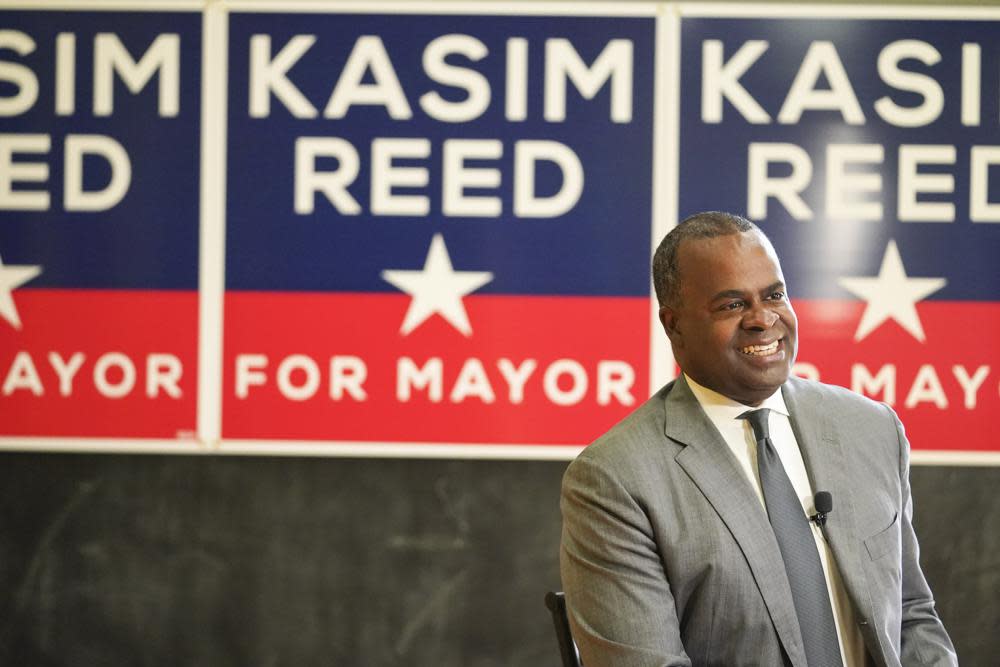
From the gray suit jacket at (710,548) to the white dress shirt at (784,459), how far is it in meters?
0.02

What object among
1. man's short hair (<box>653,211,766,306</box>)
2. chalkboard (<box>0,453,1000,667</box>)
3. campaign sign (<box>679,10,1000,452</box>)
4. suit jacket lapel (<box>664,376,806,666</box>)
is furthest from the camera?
chalkboard (<box>0,453,1000,667</box>)

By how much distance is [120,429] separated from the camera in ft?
9.84

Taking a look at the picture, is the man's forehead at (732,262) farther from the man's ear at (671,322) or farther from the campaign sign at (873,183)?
the campaign sign at (873,183)

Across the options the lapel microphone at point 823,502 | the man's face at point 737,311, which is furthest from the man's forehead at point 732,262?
the lapel microphone at point 823,502

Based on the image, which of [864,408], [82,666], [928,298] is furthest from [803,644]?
[82,666]

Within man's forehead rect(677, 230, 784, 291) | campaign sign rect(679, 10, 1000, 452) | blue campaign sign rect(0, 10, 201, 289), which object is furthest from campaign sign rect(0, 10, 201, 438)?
man's forehead rect(677, 230, 784, 291)

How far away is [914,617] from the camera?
5.65ft

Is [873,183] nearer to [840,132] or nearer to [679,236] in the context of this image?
[840,132]

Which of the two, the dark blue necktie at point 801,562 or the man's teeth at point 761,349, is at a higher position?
the man's teeth at point 761,349

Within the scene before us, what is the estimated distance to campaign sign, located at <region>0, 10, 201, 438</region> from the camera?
300 centimetres

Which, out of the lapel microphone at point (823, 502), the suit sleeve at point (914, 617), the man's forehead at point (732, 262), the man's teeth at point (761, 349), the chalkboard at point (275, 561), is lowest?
the chalkboard at point (275, 561)

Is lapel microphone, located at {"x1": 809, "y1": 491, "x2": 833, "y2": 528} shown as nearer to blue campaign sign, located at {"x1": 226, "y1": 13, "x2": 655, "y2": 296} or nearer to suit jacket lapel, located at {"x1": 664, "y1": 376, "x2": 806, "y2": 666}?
suit jacket lapel, located at {"x1": 664, "y1": 376, "x2": 806, "y2": 666}

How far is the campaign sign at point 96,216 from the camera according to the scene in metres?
3.00

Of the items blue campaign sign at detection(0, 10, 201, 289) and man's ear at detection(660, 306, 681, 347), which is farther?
blue campaign sign at detection(0, 10, 201, 289)
